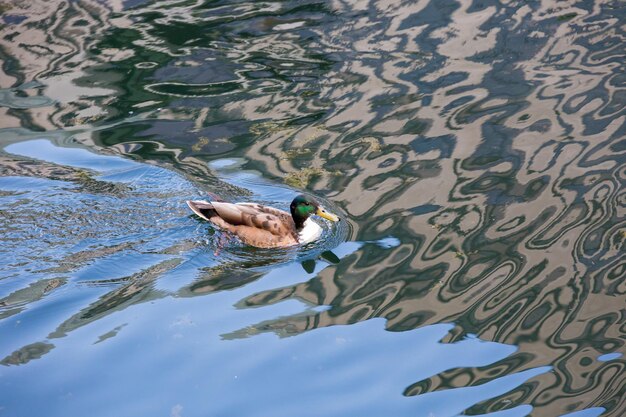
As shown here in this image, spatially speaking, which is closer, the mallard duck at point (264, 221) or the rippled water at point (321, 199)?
the rippled water at point (321, 199)

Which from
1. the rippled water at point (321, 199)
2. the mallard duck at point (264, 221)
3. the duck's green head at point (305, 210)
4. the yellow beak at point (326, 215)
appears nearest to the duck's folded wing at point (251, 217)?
the mallard duck at point (264, 221)

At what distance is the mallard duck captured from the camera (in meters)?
9.29

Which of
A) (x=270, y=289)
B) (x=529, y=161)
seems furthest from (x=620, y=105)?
(x=270, y=289)

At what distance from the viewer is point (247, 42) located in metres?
13.9

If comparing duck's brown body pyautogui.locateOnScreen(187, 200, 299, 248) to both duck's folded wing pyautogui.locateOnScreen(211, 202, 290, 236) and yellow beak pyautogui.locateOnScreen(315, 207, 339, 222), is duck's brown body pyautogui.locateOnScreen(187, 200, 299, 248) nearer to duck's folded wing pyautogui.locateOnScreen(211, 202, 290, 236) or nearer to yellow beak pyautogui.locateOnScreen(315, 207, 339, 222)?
duck's folded wing pyautogui.locateOnScreen(211, 202, 290, 236)

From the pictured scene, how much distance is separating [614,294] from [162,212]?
4.81m

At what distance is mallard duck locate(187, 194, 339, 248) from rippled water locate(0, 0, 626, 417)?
0.18 m

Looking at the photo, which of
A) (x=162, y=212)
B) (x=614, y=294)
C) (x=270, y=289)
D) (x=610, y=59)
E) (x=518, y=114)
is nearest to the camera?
(x=614, y=294)

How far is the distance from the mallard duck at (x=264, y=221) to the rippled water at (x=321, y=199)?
177mm

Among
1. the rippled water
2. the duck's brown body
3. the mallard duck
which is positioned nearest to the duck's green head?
the mallard duck

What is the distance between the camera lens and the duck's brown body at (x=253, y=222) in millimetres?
9297

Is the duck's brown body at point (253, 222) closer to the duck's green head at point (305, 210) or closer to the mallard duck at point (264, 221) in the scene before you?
the mallard duck at point (264, 221)

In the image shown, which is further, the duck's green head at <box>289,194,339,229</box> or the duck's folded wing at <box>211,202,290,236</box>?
the duck's folded wing at <box>211,202,290,236</box>

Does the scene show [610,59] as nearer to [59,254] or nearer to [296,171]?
[296,171]
